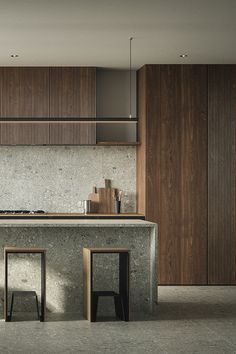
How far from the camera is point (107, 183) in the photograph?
34.5 ft

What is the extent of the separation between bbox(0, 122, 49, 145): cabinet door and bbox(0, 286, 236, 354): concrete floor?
304cm

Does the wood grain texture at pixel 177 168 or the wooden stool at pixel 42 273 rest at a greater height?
the wood grain texture at pixel 177 168

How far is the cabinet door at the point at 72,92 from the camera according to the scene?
1012 centimetres

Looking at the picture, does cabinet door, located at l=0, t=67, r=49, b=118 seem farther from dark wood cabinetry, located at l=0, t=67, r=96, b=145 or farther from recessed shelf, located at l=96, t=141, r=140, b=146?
recessed shelf, located at l=96, t=141, r=140, b=146

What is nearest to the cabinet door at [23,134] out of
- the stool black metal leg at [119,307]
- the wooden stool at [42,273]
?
the wooden stool at [42,273]

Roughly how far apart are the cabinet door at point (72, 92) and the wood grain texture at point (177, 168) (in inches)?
29.1

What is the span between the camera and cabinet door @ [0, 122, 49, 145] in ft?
33.0

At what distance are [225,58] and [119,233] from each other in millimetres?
2987

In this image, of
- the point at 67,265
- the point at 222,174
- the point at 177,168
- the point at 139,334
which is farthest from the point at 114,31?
the point at 139,334

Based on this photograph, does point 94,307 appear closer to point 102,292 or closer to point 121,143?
point 102,292

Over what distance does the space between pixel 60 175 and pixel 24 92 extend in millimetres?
1213

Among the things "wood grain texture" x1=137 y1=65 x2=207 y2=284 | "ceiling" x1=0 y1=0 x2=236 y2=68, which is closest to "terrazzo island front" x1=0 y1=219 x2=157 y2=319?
"ceiling" x1=0 y1=0 x2=236 y2=68

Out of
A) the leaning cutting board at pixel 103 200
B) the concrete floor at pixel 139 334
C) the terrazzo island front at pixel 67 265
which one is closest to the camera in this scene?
the concrete floor at pixel 139 334

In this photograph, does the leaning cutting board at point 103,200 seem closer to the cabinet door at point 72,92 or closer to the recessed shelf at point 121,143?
the recessed shelf at point 121,143
